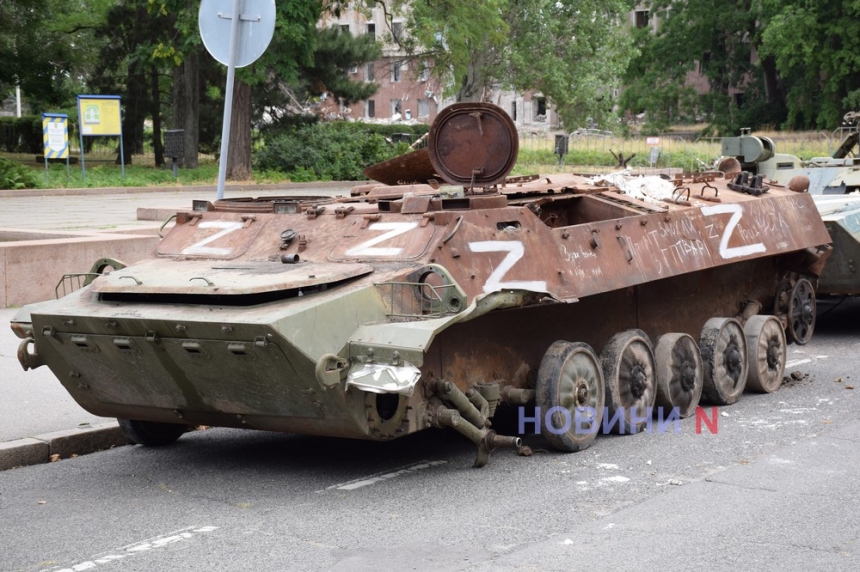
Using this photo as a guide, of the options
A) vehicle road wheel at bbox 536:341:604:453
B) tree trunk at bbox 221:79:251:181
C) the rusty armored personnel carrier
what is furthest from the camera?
tree trunk at bbox 221:79:251:181

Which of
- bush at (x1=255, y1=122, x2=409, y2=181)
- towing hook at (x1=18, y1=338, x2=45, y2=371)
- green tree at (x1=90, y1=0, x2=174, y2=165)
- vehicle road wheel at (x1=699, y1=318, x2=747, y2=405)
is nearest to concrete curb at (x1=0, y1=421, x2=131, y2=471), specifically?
towing hook at (x1=18, y1=338, x2=45, y2=371)

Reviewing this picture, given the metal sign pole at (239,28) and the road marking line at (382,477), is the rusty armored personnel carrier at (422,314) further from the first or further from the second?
the metal sign pole at (239,28)

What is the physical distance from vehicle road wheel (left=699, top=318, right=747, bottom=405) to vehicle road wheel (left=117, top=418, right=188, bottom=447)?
161 inches

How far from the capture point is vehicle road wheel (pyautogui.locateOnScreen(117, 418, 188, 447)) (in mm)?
9031

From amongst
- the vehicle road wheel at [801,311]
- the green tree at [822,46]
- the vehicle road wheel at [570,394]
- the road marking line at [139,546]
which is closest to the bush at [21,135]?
the green tree at [822,46]

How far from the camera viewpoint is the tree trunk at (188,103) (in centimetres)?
3597

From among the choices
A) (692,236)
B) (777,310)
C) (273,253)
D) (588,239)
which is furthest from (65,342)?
(777,310)

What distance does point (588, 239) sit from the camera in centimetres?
902

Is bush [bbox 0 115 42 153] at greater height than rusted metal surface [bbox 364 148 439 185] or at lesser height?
lesser

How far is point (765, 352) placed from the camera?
11.0m

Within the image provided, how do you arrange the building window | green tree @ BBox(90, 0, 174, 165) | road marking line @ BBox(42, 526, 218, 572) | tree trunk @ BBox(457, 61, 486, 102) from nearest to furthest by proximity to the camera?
road marking line @ BBox(42, 526, 218, 572), green tree @ BBox(90, 0, 174, 165), tree trunk @ BBox(457, 61, 486, 102), the building window

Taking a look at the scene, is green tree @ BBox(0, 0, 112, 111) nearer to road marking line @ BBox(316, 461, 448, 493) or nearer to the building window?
road marking line @ BBox(316, 461, 448, 493)

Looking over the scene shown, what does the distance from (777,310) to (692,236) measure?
242 centimetres

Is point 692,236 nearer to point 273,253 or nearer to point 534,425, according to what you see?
point 534,425
